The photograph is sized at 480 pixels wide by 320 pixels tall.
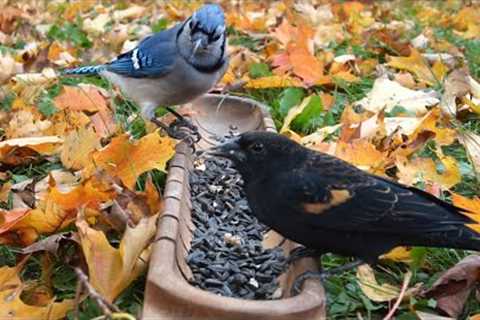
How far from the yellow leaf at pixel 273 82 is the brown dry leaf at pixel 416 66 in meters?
0.62

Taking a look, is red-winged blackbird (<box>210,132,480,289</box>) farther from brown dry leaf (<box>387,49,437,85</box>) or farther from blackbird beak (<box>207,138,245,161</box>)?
brown dry leaf (<box>387,49,437,85</box>)

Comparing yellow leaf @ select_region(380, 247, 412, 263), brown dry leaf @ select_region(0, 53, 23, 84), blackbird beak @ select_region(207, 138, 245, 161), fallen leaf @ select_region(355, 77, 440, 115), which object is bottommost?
brown dry leaf @ select_region(0, 53, 23, 84)

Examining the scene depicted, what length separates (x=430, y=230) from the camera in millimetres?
2301

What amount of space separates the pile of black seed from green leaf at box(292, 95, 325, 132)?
1.97 ft

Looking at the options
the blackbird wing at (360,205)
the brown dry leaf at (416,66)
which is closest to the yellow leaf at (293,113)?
the brown dry leaf at (416,66)

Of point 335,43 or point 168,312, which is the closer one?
point 168,312

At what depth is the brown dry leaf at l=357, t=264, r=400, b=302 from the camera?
230 centimetres

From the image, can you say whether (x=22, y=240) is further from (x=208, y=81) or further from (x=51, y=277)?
(x=208, y=81)

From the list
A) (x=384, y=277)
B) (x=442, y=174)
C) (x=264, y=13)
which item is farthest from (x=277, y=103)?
(x=264, y=13)

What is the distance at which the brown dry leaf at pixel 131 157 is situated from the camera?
2.70 m

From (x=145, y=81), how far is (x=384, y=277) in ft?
5.91

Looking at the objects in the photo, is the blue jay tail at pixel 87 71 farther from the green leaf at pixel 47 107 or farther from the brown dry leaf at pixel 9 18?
the brown dry leaf at pixel 9 18

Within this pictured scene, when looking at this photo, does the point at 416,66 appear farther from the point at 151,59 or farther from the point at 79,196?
the point at 79,196

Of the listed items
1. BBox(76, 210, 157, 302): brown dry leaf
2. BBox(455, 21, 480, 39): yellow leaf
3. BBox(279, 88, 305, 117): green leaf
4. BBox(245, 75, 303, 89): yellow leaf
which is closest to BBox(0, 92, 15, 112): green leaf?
BBox(245, 75, 303, 89): yellow leaf
